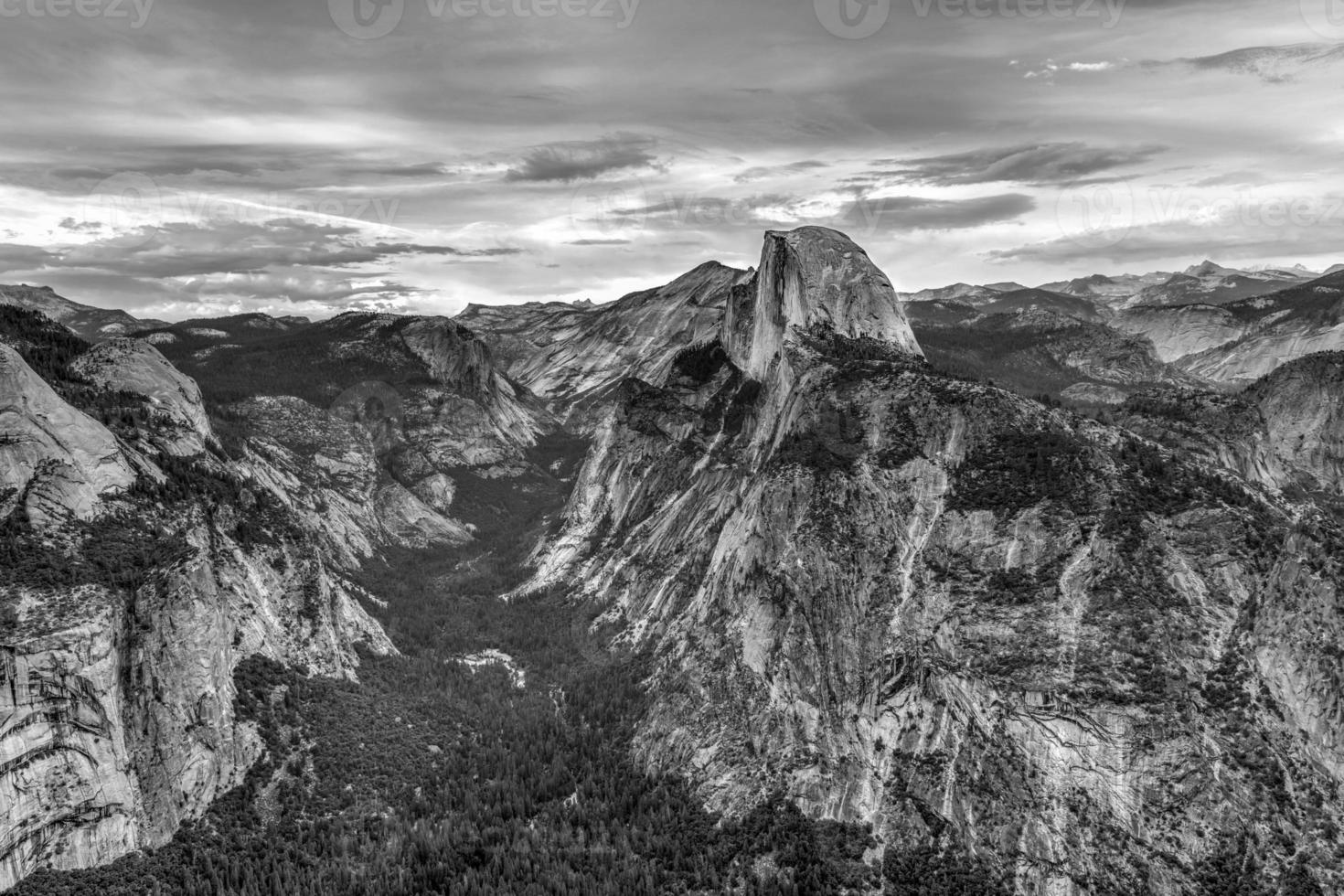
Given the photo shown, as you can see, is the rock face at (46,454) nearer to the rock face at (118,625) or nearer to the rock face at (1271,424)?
the rock face at (118,625)

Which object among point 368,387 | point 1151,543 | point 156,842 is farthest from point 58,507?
point 368,387

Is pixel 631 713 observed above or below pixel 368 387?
below

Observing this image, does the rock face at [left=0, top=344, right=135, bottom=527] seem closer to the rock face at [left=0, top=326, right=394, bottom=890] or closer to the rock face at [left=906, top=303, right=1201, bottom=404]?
the rock face at [left=0, top=326, right=394, bottom=890]


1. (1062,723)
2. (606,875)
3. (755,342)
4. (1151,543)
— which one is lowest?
(606,875)

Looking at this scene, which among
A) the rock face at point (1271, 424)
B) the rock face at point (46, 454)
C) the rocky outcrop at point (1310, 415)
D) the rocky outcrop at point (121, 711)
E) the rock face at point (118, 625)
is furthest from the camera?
the rocky outcrop at point (1310, 415)

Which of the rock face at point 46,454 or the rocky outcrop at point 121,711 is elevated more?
the rock face at point 46,454

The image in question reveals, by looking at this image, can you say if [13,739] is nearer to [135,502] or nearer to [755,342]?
[135,502]

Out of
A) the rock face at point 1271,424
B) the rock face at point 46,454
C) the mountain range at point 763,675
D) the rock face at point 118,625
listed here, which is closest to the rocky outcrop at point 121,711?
the rock face at point 118,625
